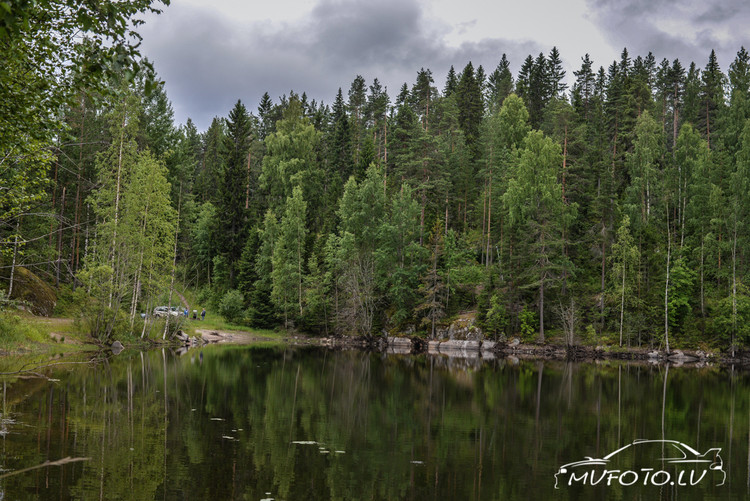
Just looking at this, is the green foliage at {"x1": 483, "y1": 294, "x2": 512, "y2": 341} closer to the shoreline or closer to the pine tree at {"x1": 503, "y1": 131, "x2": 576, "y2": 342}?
the shoreline

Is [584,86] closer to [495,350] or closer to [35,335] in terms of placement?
[495,350]

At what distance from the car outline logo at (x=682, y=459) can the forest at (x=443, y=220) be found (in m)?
29.9

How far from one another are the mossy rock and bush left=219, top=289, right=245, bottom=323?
23.8m

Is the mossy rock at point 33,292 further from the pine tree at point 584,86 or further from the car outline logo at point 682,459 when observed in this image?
the pine tree at point 584,86

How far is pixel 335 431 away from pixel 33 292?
32.6 meters

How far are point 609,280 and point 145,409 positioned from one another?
167 feet

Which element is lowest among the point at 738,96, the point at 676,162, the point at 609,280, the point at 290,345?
the point at 290,345

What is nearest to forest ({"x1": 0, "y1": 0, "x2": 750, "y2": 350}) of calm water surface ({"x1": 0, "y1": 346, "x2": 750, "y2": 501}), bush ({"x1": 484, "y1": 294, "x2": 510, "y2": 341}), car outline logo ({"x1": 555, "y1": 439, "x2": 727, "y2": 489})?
bush ({"x1": 484, "y1": 294, "x2": 510, "y2": 341})

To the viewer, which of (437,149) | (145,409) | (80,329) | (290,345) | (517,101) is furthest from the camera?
(517,101)

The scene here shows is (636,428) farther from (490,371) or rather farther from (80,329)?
(80,329)

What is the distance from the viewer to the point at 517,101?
76812 mm

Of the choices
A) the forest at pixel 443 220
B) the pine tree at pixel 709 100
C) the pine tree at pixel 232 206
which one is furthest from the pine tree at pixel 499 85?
the pine tree at pixel 232 206

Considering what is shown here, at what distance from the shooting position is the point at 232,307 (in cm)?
6544

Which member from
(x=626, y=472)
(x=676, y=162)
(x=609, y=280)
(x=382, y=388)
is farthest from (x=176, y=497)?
(x=676, y=162)
